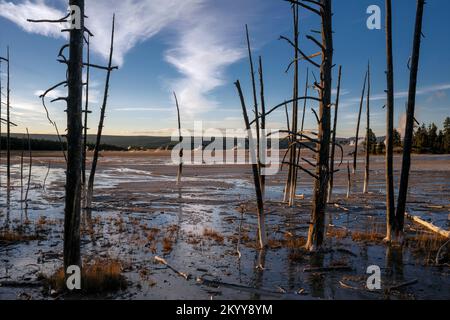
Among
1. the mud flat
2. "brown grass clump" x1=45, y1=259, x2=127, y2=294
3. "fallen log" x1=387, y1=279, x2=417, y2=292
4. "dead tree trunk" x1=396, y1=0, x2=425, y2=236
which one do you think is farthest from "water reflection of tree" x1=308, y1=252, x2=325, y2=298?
"brown grass clump" x1=45, y1=259, x2=127, y2=294

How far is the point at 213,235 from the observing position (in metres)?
13.1

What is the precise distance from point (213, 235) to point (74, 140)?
22.2ft

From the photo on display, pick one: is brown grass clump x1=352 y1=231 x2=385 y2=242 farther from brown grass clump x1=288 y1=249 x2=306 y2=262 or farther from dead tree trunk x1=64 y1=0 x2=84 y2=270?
dead tree trunk x1=64 y1=0 x2=84 y2=270

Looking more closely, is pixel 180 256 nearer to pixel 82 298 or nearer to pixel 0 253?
pixel 82 298

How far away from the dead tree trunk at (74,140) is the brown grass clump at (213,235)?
548cm

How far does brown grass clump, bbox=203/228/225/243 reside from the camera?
1255cm

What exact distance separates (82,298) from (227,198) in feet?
54.0

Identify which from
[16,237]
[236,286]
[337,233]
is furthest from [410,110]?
[16,237]

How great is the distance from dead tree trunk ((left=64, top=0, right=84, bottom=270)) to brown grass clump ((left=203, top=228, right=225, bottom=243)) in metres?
5.48

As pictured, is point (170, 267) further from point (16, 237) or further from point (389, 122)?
point (389, 122)
